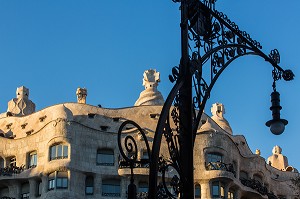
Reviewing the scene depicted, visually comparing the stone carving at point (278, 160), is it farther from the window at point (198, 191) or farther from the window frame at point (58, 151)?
the window frame at point (58, 151)

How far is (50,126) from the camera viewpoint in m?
52.4

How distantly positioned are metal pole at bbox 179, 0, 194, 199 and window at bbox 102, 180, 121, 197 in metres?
42.2

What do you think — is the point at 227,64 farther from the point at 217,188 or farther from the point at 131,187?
the point at 217,188

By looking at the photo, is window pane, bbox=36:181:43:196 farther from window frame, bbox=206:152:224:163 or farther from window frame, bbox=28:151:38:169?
window frame, bbox=206:152:224:163

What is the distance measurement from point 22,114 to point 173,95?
171 ft

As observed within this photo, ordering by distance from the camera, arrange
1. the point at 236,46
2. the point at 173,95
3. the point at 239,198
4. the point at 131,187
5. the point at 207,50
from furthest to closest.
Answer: the point at 239,198, the point at 236,46, the point at 207,50, the point at 173,95, the point at 131,187

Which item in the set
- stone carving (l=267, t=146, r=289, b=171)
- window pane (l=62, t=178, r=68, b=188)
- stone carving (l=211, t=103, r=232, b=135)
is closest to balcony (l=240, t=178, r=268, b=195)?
stone carving (l=211, t=103, r=232, b=135)

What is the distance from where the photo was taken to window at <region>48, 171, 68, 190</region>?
50469 millimetres

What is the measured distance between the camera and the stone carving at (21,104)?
60938 millimetres

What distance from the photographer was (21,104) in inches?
2427

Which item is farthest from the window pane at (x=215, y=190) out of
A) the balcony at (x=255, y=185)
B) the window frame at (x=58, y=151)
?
the window frame at (x=58, y=151)

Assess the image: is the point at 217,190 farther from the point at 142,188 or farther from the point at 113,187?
the point at 113,187

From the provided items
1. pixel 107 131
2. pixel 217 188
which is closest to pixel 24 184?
pixel 107 131

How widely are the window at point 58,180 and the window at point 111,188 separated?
3271 mm
